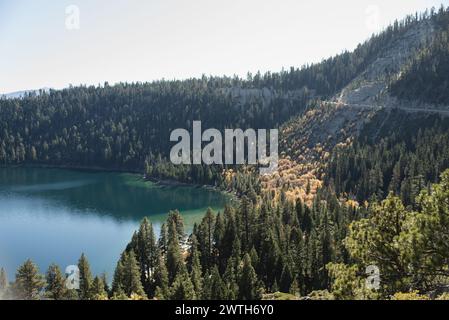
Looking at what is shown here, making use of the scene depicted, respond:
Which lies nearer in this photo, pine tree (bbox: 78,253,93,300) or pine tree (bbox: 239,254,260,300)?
pine tree (bbox: 78,253,93,300)

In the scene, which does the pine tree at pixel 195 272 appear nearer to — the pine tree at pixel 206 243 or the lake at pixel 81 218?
the pine tree at pixel 206 243

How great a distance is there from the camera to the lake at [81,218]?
105 meters

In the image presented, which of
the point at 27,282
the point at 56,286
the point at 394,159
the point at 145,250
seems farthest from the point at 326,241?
the point at 394,159

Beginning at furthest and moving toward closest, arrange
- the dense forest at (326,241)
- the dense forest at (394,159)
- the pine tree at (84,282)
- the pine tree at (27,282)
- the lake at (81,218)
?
the dense forest at (394,159) → the lake at (81,218) → the pine tree at (84,282) → the pine tree at (27,282) → the dense forest at (326,241)

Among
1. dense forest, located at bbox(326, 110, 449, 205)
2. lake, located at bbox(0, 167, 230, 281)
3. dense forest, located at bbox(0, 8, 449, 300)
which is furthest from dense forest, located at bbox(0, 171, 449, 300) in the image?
dense forest, located at bbox(326, 110, 449, 205)

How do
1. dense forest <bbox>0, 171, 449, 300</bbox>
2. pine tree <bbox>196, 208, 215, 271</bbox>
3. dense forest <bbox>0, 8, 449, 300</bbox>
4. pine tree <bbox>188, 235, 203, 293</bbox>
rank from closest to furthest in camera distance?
dense forest <bbox>0, 171, 449, 300</bbox>
dense forest <bbox>0, 8, 449, 300</bbox>
pine tree <bbox>188, 235, 203, 293</bbox>
pine tree <bbox>196, 208, 215, 271</bbox>

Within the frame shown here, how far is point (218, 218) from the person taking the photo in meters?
91.9

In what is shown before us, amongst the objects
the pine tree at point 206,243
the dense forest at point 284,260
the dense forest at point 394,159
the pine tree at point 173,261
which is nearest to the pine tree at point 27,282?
the dense forest at point 284,260

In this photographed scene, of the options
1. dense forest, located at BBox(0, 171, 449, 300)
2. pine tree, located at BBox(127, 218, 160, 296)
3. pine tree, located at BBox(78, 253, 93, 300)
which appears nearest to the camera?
dense forest, located at BBox(0, 171, 449, 300)

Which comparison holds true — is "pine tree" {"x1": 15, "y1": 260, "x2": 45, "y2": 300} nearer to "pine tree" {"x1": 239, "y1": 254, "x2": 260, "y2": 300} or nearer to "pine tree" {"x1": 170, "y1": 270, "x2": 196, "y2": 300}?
"pine tree" {"x1": 170, "y1": 270, "x2": 196, "y2": 300}

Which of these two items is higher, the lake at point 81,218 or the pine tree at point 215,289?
the pine tree at point 215,289

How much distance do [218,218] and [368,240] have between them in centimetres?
6176

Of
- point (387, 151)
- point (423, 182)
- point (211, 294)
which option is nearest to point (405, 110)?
point (387, 151)

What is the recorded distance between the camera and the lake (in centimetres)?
10547
